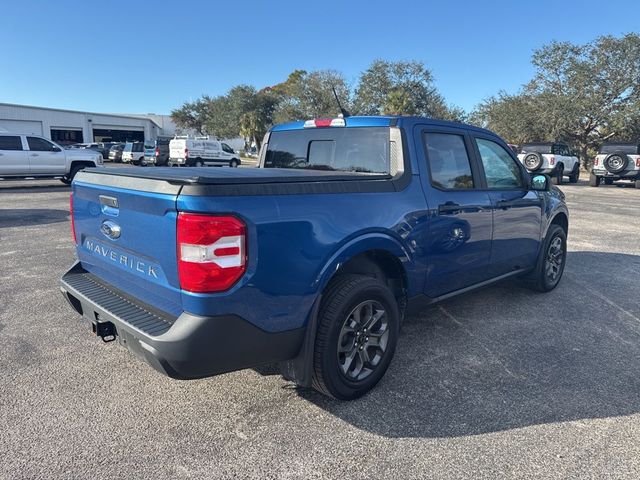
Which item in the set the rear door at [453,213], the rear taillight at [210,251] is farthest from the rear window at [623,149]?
the rear taillight at [210,251]

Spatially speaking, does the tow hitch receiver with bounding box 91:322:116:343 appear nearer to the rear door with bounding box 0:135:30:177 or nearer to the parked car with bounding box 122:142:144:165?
the rear door with bounding box 0:135:30:177

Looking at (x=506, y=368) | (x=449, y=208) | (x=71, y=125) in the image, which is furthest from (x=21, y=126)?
(x=506, y=368)

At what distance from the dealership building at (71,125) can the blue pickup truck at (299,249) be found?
148 ft

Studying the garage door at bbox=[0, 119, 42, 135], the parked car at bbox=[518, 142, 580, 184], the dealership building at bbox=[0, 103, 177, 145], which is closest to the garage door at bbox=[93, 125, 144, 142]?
the dealership building at bbox=[0, 103, 177, 145]

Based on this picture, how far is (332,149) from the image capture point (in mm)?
3820

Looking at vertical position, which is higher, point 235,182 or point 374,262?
point 235,182

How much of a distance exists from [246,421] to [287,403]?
0.30 meters

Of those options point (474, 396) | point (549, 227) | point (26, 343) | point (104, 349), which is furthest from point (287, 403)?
point (549, 227)

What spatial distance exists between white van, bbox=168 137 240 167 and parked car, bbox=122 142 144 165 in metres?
Answer: 2.95

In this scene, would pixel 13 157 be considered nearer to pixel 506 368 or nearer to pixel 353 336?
pixel 353 336

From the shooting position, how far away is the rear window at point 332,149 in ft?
11.4

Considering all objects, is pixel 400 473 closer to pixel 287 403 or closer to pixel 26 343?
pixel 287 403

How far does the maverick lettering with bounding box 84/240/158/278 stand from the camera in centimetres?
248

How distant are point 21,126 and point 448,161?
51.0 metres
